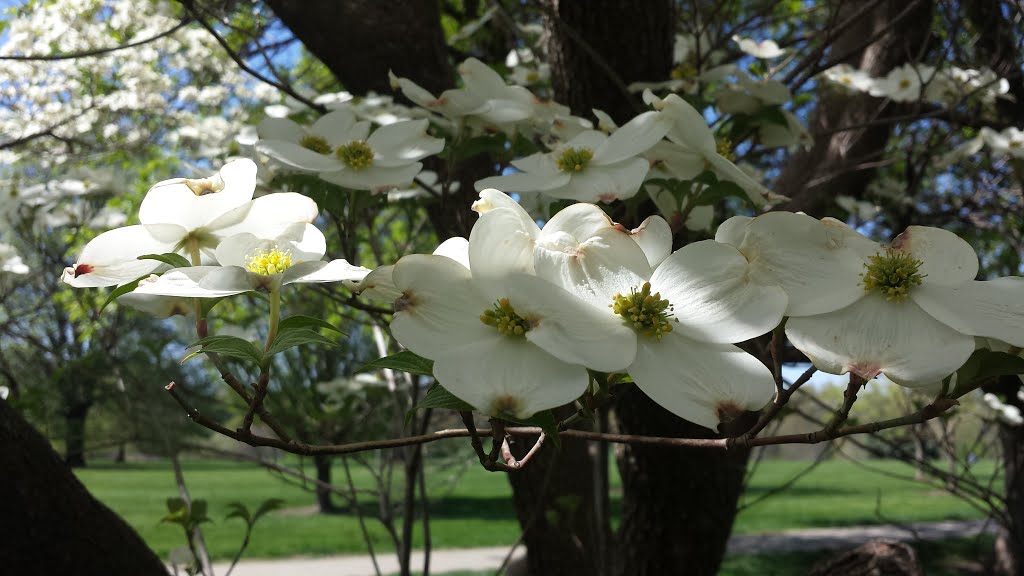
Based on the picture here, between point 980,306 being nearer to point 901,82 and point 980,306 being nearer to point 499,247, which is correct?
point 499,247

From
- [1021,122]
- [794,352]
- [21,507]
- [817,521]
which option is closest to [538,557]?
[794,352]

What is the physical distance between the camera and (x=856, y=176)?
214cm

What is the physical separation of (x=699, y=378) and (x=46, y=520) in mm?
860

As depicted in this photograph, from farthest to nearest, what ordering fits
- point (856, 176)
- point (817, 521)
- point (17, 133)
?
point (817, 521) → point (17, 133) → point (856, 176)

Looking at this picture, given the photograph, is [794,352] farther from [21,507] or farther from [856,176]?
[21,507]

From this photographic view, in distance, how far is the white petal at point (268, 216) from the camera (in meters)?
0.52

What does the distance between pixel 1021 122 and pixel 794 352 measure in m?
1.35

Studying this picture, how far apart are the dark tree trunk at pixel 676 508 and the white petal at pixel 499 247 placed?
1.10m

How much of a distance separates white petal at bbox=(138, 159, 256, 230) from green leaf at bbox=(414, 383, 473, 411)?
19 centimetres

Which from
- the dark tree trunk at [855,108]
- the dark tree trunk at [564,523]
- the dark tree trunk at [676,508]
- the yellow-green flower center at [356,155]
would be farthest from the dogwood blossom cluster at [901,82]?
the yellow-green flower center at [356,155]

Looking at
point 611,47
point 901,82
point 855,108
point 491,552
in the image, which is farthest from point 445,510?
point 611,47

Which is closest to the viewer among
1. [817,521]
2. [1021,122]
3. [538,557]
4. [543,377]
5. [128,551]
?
[543,377]

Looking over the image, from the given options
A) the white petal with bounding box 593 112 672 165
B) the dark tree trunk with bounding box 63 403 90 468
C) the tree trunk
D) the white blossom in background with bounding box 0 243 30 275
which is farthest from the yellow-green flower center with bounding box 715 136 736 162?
the tree trunk

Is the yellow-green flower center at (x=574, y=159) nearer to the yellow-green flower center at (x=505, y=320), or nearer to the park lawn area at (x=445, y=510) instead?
the yellow-green flower center at (x=505, y=320)
